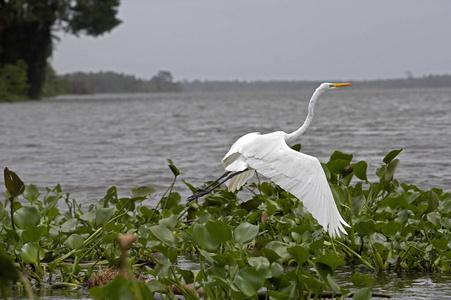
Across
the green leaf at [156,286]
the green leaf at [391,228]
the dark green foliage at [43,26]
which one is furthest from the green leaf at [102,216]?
the dark green foliage at [43,26]

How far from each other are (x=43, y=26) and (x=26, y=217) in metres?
43.2

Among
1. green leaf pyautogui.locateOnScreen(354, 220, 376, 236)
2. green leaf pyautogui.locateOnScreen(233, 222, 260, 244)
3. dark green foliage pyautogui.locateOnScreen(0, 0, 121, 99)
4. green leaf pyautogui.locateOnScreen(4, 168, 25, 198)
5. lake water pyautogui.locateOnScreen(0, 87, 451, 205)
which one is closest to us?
green leaf pyautogui.locateOnScreen(233, 222, 260, 244)

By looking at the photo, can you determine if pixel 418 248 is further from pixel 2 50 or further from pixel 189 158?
pixel 2 50

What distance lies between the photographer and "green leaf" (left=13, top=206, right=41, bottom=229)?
12.5 ft

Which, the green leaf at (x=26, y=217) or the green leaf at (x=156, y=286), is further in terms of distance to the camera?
the green leaf at (x=26, y=217)

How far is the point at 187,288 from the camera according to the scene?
2.95m

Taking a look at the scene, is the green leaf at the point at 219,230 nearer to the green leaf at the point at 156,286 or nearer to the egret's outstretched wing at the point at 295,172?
the green leaf at the point at 156,286

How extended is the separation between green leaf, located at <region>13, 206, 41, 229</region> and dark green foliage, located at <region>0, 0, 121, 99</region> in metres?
41.0

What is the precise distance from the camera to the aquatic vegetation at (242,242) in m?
2.76

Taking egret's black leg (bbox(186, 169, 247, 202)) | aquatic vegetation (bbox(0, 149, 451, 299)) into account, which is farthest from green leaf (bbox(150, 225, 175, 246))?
egret's black leg (bbox(186, 169, 247, 202))

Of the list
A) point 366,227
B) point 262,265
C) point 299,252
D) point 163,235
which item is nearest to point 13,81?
point 366,227

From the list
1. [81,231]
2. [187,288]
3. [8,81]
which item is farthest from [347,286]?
[8,81]

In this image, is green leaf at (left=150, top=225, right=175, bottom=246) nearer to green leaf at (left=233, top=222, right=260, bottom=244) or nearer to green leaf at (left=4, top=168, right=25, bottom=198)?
green leaf at (left=233, top=222, right=260, bottom=244)

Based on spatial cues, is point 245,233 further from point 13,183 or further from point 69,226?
point 69,226
